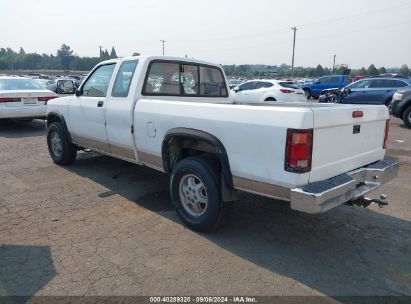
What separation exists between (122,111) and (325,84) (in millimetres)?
22372

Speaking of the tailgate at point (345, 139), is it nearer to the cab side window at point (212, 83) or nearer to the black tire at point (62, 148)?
the cab side window at point (212, 83)

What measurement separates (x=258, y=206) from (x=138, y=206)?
5.24 ft

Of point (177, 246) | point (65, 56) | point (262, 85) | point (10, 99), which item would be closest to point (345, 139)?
point (177, 246)

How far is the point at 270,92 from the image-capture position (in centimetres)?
1622

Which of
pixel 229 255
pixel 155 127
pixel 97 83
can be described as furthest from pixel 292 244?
pixel 97 83

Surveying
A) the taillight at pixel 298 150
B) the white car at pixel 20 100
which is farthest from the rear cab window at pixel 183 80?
the white car at pixel 20 100

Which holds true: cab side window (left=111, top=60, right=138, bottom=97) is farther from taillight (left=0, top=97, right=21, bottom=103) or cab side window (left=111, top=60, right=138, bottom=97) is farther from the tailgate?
taillight (left=0, top=97, right=21, bottom=103)

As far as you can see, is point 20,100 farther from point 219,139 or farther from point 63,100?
point 219,139

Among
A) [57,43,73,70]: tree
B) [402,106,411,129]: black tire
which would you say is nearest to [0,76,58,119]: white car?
[402,106,411,129]: black tire

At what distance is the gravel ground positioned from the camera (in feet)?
10.2

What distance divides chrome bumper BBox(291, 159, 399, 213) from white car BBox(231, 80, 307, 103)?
11.9 metres

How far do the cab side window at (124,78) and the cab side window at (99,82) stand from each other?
275mm

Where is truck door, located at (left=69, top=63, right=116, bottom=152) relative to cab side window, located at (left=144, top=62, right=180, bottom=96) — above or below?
below

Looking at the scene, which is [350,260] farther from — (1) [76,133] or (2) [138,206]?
(1) [76,133]
